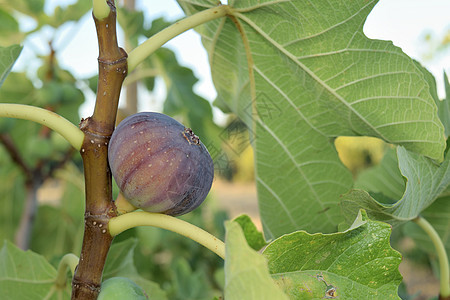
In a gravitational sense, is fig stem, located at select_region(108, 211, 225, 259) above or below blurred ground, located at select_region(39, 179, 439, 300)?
below

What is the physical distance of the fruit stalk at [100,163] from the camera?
543mm

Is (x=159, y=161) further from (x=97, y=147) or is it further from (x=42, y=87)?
(x=42, y=87)

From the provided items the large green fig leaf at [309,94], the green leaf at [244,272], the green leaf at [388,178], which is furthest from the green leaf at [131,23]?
the green leaf at [244,272]

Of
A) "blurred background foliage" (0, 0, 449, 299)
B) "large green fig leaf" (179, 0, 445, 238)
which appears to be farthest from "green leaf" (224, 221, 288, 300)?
"blurred background foliage" (0, 0, 449, 299)

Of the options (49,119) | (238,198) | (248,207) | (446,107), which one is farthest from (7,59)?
(238,198)

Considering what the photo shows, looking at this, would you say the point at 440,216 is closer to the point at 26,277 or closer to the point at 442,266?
the point at 442,266

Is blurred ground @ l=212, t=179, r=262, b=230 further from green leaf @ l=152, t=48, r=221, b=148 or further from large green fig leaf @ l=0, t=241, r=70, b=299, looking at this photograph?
large green fig leaf @ l=0, t=241, r=70, b=299

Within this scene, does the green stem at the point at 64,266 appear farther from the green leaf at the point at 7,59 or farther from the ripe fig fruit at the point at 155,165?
the green leaf at the point at 7,59

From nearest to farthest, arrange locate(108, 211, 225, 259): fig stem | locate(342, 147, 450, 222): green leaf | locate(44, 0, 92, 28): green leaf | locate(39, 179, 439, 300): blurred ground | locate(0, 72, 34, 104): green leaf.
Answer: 1. locate(108, 211, 225, 259): fig stem
2. locate(342, 147, 450, 222): green leaf
3. locate(44, 0, 92, 28): green leaf
4. locate(0, 72, 34, 104): green leaf
5. locate(39, 179, 439, 300): blurred ground

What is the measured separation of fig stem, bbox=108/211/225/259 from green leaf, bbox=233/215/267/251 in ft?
0.41

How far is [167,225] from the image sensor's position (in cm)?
52

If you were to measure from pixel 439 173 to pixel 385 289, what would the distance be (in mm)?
264

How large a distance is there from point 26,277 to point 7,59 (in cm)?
37

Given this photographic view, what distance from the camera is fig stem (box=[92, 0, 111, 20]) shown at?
0.55m
